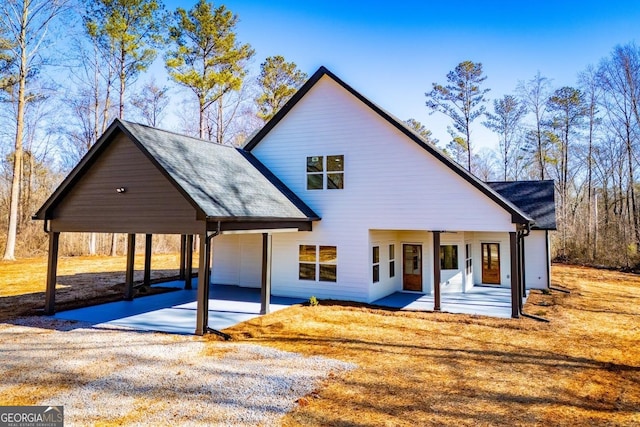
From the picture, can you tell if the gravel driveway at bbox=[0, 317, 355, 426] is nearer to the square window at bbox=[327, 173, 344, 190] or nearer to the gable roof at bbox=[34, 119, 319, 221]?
the gable roof at bbox=[34, 119, 319, 221]

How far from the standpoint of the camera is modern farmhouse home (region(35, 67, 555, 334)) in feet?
30.3

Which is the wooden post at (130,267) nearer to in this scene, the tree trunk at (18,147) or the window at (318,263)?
the window at (318,263)

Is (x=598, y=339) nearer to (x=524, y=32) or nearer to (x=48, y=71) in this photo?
(x=524, y=32)

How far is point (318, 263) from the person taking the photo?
13.4 m

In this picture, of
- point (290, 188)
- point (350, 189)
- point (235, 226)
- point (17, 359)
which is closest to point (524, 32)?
point (350, 189)

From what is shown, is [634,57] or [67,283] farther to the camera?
[634,57]

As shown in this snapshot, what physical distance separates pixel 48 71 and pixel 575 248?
121 feet

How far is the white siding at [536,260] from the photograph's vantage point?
1586cm

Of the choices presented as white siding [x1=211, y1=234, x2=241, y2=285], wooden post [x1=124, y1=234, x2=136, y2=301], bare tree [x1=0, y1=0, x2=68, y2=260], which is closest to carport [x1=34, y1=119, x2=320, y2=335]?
wooden post [x1=124, y1=234, x2=136, y2=301]

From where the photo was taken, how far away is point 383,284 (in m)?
13.7

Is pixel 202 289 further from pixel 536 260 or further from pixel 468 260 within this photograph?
pixel 536 260

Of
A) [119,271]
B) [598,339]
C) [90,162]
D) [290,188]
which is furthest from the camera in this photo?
[119,271]

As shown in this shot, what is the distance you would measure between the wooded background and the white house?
569 inches

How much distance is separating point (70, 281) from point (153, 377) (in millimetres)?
12779
